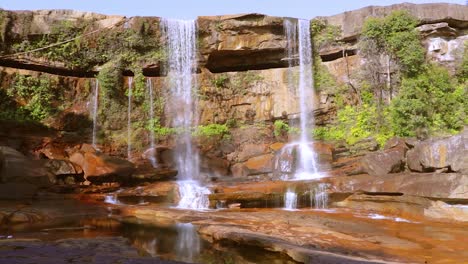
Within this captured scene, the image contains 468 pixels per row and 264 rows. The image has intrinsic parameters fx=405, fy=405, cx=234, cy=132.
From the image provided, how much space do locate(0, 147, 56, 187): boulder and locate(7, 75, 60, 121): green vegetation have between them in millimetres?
5977

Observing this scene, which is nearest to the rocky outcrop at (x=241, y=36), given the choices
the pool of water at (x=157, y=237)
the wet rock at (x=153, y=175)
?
the wet rock at (x=153, y=175)

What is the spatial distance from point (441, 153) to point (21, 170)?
14234 mm

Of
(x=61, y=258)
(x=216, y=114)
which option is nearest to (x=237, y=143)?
(x=216, y=114)

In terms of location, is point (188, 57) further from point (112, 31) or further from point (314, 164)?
point (314, 164)

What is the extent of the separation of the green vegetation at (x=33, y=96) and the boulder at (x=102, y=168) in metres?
5.26

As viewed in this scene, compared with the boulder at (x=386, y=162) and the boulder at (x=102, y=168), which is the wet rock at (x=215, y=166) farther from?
the boulder at (x=386, y=162)

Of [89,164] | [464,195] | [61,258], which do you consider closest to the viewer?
[61,258]

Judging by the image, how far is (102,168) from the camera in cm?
1574

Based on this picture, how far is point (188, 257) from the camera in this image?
24.0 ft

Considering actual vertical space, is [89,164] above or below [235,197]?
above

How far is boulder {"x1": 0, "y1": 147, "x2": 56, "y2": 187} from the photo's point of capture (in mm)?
13766

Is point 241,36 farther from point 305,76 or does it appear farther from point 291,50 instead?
point 305,76

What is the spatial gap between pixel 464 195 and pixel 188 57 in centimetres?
1498

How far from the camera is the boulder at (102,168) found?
15.7 m
